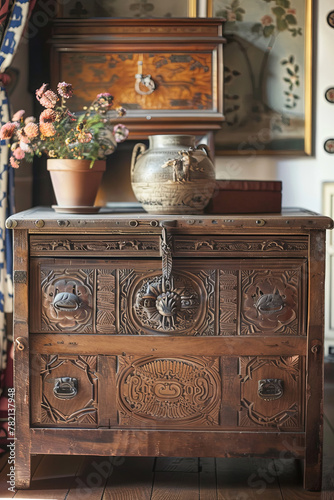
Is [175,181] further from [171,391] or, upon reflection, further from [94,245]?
[171,391]

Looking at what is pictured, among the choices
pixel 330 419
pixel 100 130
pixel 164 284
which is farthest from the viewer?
pixel 330 419

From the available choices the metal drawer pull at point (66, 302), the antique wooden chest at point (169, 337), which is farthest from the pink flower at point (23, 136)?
the metal drawer pull at point (66, 302)

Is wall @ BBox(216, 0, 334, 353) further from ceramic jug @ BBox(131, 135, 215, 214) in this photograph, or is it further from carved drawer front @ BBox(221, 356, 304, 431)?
carved drawer front @ BBox(221, 356, 304, 431)

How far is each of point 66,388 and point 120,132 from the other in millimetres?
976

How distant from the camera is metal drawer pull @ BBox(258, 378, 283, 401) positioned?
2.03 m

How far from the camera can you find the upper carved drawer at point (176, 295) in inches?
79.3

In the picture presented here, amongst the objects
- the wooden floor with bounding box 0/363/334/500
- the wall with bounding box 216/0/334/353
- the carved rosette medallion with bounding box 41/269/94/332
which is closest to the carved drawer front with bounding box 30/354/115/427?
the carved rosette medallion with bounding box 41/269/94/332

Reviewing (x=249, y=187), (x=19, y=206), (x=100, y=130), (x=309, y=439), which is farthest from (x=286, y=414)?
(x=19, y=206)

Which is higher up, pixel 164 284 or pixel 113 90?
pixel 113 90

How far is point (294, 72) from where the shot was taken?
2.69 m

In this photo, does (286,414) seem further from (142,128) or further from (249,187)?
(142,128)

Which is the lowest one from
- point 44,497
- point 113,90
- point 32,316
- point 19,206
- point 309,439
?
point 44,497

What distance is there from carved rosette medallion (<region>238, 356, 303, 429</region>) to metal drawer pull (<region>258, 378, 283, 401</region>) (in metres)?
0.01

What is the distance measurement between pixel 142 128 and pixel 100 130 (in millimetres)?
301
